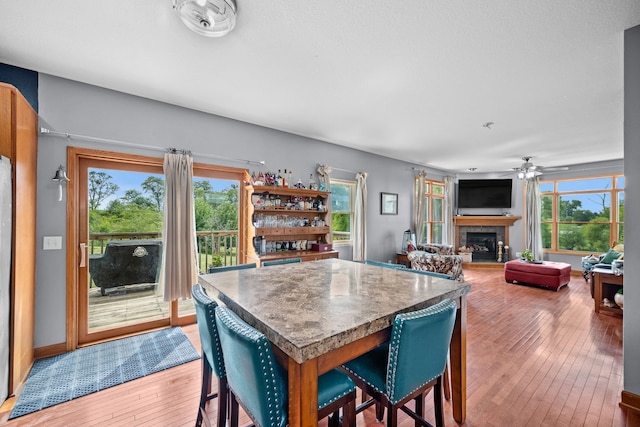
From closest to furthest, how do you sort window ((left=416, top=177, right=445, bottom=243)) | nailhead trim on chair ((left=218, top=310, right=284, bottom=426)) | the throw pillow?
nailhead trim on chair ((left=218, top=310, right=284, bottom=426)) < the throw pillow < window ((left=416, top=177, right=445, bottom=243))

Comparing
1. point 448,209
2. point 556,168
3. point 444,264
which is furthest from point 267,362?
point 556,168

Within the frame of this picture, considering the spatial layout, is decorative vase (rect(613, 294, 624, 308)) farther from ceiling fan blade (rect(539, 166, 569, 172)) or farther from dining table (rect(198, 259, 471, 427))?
ceiling fan blade (rect(539, 166, 569, 172))

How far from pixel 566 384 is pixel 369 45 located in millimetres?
3145

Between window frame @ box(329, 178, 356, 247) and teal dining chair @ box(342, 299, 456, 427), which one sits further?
window frame @ box(329, 178, 356, 247)

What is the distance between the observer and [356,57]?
230 centimetres

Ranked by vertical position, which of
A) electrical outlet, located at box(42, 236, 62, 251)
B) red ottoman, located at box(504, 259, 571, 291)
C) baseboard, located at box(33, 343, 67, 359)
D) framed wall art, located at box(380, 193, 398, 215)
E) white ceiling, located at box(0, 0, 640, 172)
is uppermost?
white ceiling, located at box(0, 0, 640, 172)

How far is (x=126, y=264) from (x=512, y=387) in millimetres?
3936

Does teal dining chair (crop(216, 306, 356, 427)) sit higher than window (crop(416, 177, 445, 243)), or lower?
lower

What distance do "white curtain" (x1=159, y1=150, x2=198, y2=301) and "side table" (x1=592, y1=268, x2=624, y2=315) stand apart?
548 cm

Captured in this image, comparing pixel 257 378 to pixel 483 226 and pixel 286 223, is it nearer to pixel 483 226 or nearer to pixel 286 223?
pixel 286 223

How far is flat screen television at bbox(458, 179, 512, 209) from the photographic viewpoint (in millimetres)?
7512

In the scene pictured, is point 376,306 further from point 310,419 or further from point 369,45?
point 369,45

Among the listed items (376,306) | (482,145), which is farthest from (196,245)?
(482,145)

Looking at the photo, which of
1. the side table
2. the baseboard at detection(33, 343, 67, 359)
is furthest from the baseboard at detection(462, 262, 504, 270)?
the baseboard at detection(33, 343, 67, 359)
